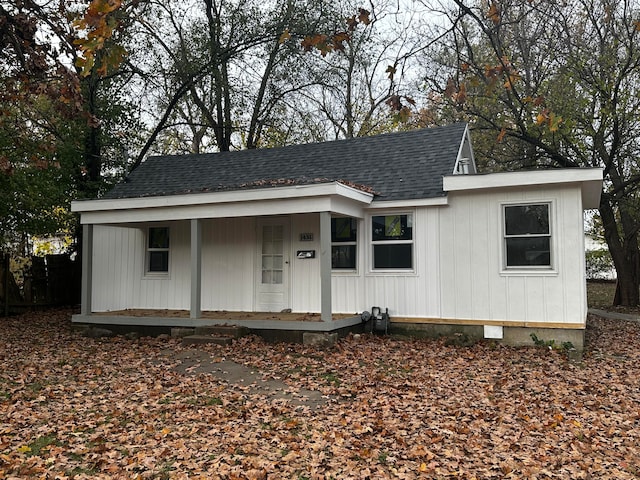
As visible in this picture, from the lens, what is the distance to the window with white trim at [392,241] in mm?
10734

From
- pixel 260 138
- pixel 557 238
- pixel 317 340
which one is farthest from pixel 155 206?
pixel 260 138

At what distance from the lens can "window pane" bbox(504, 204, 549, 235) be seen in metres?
9.62

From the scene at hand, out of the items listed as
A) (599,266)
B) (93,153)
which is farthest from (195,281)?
(599,266)

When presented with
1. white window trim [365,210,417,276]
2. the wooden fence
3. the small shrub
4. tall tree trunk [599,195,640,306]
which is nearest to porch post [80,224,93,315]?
the wooden fence

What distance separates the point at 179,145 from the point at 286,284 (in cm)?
1794

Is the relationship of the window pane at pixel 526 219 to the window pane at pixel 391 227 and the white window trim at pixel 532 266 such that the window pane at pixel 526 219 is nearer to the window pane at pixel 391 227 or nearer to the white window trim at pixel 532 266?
the white window trim at pixel 532 266

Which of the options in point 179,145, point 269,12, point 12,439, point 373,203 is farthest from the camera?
point 179,145

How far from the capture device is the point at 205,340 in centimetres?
981

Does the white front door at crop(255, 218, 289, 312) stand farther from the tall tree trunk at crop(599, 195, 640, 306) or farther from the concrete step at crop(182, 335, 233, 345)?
the tall tree trunk at crop(599, 195, 640, 306)

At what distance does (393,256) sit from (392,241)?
307mm

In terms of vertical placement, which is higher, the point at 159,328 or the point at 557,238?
the point at 557,238

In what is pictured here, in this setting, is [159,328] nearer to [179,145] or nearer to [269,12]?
[269,12]

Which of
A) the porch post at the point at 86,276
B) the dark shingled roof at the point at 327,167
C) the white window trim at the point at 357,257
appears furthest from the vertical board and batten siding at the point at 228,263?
the porch post at the point at 86,276

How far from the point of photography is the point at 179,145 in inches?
1074
